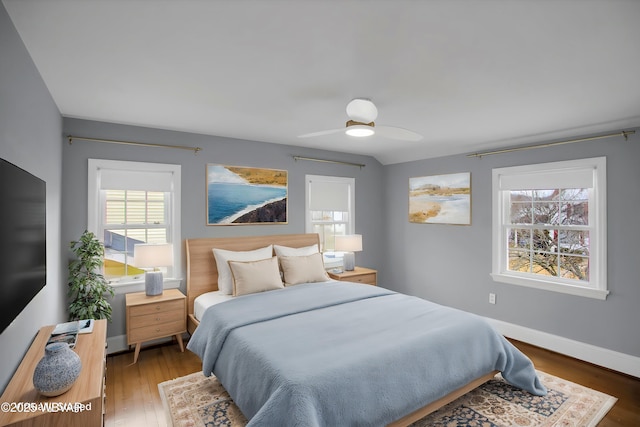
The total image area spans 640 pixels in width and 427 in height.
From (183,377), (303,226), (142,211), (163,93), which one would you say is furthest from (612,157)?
(142,211)

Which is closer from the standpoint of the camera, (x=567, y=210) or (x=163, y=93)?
(x=163, y=93)

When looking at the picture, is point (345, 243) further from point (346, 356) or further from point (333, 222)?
point (346, 356)

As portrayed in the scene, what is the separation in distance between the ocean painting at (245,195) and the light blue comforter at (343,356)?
50.9 inches

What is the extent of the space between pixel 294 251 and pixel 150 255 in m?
1.65

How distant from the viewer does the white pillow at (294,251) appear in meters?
4.15

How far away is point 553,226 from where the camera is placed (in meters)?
3.73

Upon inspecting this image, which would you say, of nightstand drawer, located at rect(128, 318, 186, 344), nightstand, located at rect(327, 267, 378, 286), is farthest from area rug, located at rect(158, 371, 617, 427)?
nightstand, located at rect(327, 267, 378, 286)

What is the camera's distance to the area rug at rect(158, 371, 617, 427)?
2389 millimetres

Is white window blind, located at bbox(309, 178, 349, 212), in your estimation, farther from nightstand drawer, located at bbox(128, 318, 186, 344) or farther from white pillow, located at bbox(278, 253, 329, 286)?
nightstand drawer, located at bbox(128, 318, 186, 344)

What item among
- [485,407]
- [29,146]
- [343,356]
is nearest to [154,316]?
[29,146]

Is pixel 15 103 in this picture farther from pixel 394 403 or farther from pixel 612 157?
pixel 612 157

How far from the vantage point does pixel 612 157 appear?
3.26 metres

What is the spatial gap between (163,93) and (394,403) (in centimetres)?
274

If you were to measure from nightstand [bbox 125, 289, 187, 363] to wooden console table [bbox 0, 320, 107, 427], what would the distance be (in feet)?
4.30
